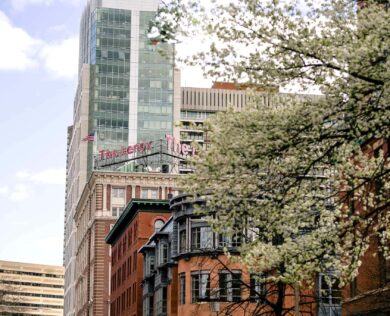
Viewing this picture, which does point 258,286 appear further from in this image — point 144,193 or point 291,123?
point 144,193

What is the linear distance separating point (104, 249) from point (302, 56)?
11441 cm

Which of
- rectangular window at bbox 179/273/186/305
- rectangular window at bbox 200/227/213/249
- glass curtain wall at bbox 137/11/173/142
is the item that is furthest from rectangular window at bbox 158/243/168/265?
glass curtain wall at bbox 137/11/173/142

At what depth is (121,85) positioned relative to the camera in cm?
15762

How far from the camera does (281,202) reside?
22.2m

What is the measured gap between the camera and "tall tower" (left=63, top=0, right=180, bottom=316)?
155 m

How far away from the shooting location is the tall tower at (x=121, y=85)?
15500 centimetres

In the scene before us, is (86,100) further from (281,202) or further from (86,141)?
(281,202)

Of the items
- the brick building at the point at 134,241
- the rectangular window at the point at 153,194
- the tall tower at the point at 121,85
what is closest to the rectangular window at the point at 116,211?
the rectangular window at the point at 153,194

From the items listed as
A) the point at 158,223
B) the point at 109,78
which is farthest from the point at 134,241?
the point at 109,78

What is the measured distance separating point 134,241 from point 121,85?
65193 mm

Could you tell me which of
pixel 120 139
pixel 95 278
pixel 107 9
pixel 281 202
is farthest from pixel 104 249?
pixel 281 202

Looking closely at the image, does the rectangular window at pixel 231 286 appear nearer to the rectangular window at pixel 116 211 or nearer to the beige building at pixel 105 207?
the beige building at pixel 105 207

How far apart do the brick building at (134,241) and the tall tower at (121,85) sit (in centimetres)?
4885

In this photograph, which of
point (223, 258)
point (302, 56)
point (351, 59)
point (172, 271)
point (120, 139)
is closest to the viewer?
point (351, 59)
